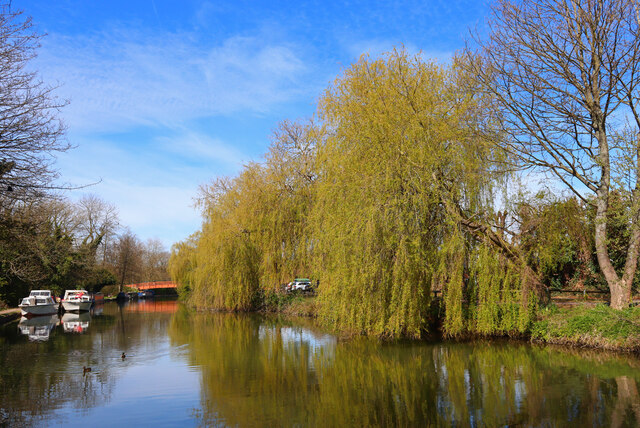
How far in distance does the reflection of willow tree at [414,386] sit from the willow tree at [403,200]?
1446 millimetres

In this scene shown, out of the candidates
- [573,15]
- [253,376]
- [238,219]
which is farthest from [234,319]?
[573,15]

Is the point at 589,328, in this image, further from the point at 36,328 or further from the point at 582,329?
the point at 36,328

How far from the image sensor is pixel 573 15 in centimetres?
1585

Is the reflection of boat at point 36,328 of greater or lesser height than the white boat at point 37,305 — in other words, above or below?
below

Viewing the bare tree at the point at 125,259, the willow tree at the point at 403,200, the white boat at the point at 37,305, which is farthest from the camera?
the bare tree at the point at 125,259

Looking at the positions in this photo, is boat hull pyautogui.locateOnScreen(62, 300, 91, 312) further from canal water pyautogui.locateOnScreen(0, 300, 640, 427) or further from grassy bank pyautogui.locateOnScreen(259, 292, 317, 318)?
canal water pyautogui.locateOnScreen(0, 300, 640, 427)

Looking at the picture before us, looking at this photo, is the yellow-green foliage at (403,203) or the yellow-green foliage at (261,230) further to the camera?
the yellow-green foliage at (261,230)

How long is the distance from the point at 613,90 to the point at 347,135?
8.28m

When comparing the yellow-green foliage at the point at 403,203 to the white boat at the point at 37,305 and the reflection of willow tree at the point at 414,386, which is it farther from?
the white boat at the point at 37,305

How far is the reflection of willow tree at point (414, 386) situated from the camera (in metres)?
9.03

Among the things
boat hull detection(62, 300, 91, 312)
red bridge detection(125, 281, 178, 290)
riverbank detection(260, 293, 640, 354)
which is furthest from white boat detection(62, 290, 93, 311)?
red bridge detection(125, 281, 178, 290)

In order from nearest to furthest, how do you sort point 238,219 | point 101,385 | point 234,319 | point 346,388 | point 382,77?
point 346,388, point 101,385, point 382,77, point 234,319, point 238,219

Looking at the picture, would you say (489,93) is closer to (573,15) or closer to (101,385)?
(573,15)

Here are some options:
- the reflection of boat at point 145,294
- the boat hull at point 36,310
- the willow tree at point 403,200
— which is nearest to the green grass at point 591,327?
the willow tree at point 403,200
